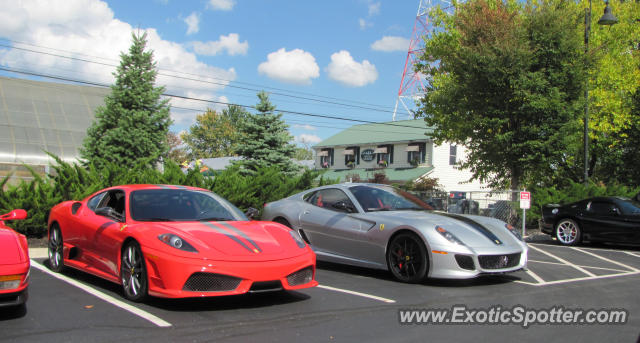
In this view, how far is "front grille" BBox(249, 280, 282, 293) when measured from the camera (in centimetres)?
523

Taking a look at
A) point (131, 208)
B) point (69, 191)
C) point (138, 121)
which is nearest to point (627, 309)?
point (131, 208)

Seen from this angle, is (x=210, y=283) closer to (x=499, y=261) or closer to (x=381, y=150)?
(x=499, y=261)

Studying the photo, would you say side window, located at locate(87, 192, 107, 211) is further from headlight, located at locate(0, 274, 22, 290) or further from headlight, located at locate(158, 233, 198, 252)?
headlight, located at locate(0, 274, 22, 290)

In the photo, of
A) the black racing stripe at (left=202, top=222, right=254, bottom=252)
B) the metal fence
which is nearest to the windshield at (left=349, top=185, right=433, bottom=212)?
the black racing stripe at (left=202, top=222, right=254, bottom=252)

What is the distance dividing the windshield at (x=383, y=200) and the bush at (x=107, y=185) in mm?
6051

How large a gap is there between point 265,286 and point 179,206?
5.67ft

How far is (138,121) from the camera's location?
21656mm

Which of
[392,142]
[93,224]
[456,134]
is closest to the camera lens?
[93,224]

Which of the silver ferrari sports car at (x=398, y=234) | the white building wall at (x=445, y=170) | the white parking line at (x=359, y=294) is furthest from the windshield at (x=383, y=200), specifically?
the white building wall at (x=445, y=170)

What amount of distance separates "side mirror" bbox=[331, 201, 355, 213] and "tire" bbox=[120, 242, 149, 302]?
3.53m

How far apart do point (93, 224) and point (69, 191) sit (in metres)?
6.00

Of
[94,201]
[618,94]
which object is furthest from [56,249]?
[618,94]

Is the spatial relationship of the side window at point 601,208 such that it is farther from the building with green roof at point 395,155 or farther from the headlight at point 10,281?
the building with green roof at point 395,155

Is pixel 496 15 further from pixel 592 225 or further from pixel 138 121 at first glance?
pixel 138 121
